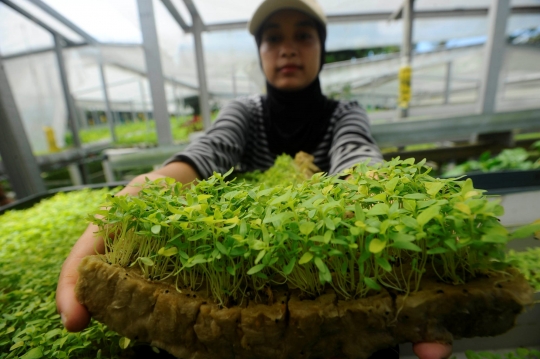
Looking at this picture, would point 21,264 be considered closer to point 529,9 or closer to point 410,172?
point 410,172

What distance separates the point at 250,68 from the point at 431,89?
3152 mm

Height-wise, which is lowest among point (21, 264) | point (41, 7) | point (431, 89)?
point (21, 264)

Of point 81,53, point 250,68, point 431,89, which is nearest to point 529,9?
point 431,89

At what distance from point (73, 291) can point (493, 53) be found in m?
3.42

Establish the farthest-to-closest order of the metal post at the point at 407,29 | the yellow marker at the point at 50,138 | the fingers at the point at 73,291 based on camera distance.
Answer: the yellow marker at the point at 50,138, the metal post at the point at 407,29, the fingers at the point at 73,291

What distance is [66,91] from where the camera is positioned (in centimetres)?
313

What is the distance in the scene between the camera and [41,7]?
2346 millimetres

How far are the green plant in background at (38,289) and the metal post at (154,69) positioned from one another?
0.87 metres

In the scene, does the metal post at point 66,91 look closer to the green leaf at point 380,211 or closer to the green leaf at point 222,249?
the green leaf at point 222,249

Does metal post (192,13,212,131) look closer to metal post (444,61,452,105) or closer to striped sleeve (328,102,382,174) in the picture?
striped sleeve (328,102,382,174)

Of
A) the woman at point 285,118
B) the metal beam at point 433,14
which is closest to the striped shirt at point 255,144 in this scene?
the woman at point 285,118

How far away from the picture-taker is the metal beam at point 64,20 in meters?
2.31

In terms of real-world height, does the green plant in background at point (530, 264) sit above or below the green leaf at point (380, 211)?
below

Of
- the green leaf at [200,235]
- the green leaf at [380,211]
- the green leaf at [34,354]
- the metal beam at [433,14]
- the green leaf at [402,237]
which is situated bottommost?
the green leaf at [34,354]
